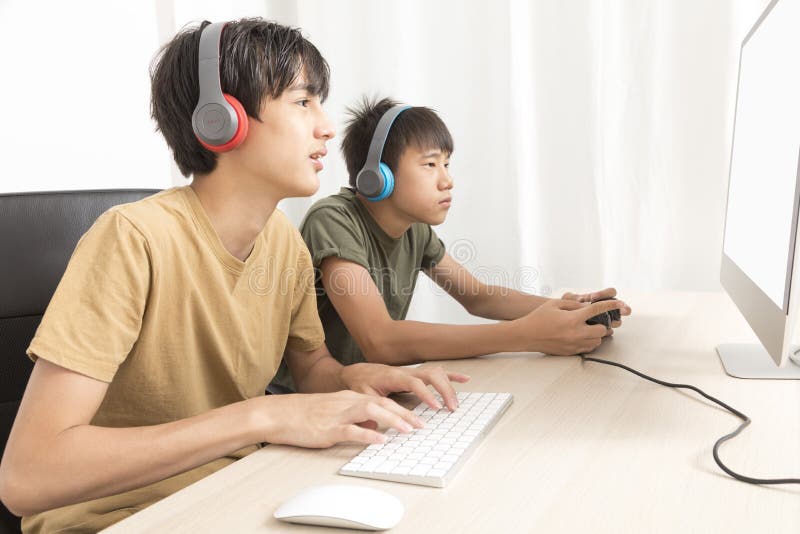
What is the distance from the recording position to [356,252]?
1.27 meters

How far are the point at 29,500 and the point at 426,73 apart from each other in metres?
1.73

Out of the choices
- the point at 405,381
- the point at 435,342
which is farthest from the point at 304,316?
the point at 405,381

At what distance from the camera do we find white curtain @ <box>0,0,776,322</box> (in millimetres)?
1845

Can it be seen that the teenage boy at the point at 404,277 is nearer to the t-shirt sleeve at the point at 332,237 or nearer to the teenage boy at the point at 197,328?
the t-shirt sleeve at the point at 332,237

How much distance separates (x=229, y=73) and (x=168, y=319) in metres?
0.34

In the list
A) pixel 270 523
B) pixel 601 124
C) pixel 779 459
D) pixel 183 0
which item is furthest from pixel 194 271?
pixel 183 0

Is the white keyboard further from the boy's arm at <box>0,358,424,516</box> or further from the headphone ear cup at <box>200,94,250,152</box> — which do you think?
the headphone ear cup at <box>200,94,250,152</box>

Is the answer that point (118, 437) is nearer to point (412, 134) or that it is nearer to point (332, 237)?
point (332, 237)

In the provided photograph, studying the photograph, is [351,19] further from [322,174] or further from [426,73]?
[322,174]

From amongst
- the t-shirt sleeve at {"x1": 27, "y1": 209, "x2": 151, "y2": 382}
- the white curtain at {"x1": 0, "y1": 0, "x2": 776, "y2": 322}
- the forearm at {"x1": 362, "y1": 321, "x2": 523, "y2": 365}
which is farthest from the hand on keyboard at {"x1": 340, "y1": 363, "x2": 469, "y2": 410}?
the white curtain at {"x1": 0, "y1": 0, "x2": 776, "y2": 322}

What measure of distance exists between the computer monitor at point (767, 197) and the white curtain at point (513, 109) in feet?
2.40

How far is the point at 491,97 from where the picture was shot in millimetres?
2068

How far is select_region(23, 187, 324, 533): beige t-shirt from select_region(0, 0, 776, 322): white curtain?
1047mm

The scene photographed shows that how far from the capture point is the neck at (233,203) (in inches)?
39.2
